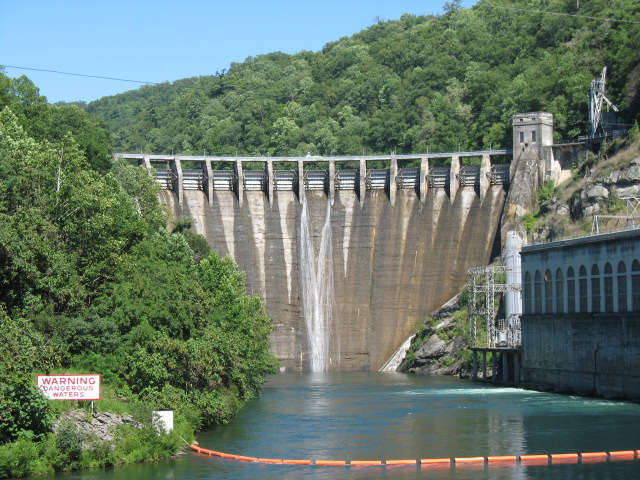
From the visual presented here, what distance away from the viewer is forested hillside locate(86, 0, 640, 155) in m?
127

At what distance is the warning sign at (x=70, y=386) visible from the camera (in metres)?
48.3

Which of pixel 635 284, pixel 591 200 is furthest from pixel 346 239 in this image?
pixel 635 284

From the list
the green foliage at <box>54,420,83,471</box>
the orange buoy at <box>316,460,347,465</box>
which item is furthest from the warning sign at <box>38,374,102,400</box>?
the orange buoy at <box>316,460,347,465</box>

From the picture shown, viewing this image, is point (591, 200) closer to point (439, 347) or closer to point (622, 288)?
point (439, 347)

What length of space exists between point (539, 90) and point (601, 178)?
1203 inches

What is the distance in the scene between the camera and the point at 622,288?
2879 inches

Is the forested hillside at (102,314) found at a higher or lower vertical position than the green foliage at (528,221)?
lower

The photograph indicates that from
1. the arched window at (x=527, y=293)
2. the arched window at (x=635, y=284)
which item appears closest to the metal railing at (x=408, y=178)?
the arched window at (x=527, y=293)

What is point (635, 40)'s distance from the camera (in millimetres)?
118312

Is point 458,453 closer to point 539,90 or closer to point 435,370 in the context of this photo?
point 435,370

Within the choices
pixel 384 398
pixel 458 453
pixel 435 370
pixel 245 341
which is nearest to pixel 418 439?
pixel 458 453

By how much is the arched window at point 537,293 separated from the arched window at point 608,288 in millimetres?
11104

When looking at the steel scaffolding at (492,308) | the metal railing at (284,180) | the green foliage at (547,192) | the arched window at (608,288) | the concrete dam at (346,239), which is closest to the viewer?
the arched window at (608,288)

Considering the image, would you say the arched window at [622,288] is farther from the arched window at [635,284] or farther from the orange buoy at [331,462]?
the orange buoy at [331,462]
